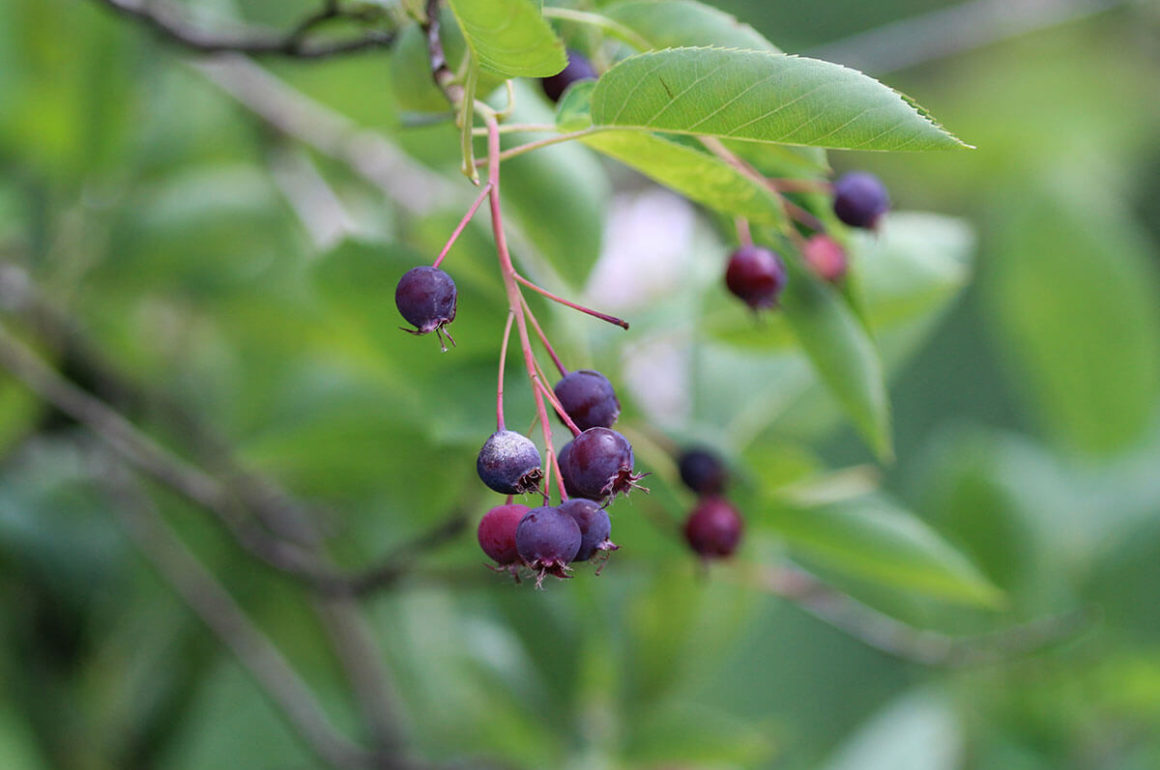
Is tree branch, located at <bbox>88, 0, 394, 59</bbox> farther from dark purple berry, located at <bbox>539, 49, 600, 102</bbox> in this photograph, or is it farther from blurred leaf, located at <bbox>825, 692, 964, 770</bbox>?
blurred leaf, located at <bbox>825, 692, 964, 770</bbox>

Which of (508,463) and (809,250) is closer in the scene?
(508,463)

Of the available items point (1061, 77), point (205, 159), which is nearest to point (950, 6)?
point (1061, 77)

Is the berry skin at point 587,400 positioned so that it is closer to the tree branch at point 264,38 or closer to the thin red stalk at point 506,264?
the thin red stalk at point 506,264

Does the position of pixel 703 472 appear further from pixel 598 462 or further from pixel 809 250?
pixel 598 462

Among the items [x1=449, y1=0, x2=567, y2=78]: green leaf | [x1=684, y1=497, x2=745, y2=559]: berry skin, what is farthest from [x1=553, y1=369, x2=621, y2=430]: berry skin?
[x1=684, y1=497, x2=745, y2=559]: berry skin

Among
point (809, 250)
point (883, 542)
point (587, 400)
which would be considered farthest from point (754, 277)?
point (883, 542)

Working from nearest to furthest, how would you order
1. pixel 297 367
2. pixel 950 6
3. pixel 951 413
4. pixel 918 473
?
pixel 297 367
pixel 918 473
pixel 951 413
pixel 950 6

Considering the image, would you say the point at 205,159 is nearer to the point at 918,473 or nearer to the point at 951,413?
the point at 918,473
